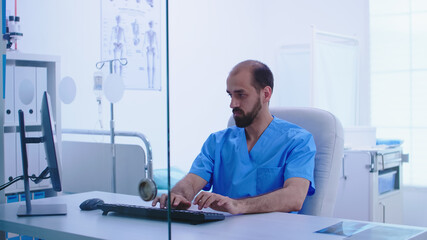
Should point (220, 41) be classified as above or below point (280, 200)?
above

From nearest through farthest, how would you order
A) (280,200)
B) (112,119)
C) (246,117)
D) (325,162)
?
(112,119)
(280,200)
(325,162)
(246,117)

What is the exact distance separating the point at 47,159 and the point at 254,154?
79cm

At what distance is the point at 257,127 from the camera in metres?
1.92

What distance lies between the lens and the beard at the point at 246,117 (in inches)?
74.3

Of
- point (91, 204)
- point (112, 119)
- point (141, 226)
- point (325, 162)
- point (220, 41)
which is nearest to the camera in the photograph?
point (141, 226)

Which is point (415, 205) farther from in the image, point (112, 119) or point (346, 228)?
point (112, 119)

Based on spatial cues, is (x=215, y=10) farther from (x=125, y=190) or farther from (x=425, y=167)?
(x=125, y=190)

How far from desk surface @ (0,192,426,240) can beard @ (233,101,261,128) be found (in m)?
0.56

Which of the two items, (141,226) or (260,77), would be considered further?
(260,77)

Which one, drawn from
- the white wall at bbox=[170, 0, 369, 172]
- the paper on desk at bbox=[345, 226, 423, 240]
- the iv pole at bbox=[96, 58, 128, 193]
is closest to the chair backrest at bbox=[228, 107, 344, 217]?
the paper on desk at bbox=[345, 226, 423, 240]

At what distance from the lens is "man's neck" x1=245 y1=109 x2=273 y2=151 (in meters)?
1.92

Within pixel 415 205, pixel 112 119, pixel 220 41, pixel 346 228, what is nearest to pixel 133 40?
pixel 112 119

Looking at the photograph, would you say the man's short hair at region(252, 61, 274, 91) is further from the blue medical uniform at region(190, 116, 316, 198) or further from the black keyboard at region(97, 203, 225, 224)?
the black keyboard at region(97, 203, 225, 224)

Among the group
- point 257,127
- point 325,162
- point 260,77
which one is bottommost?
point 325,162
